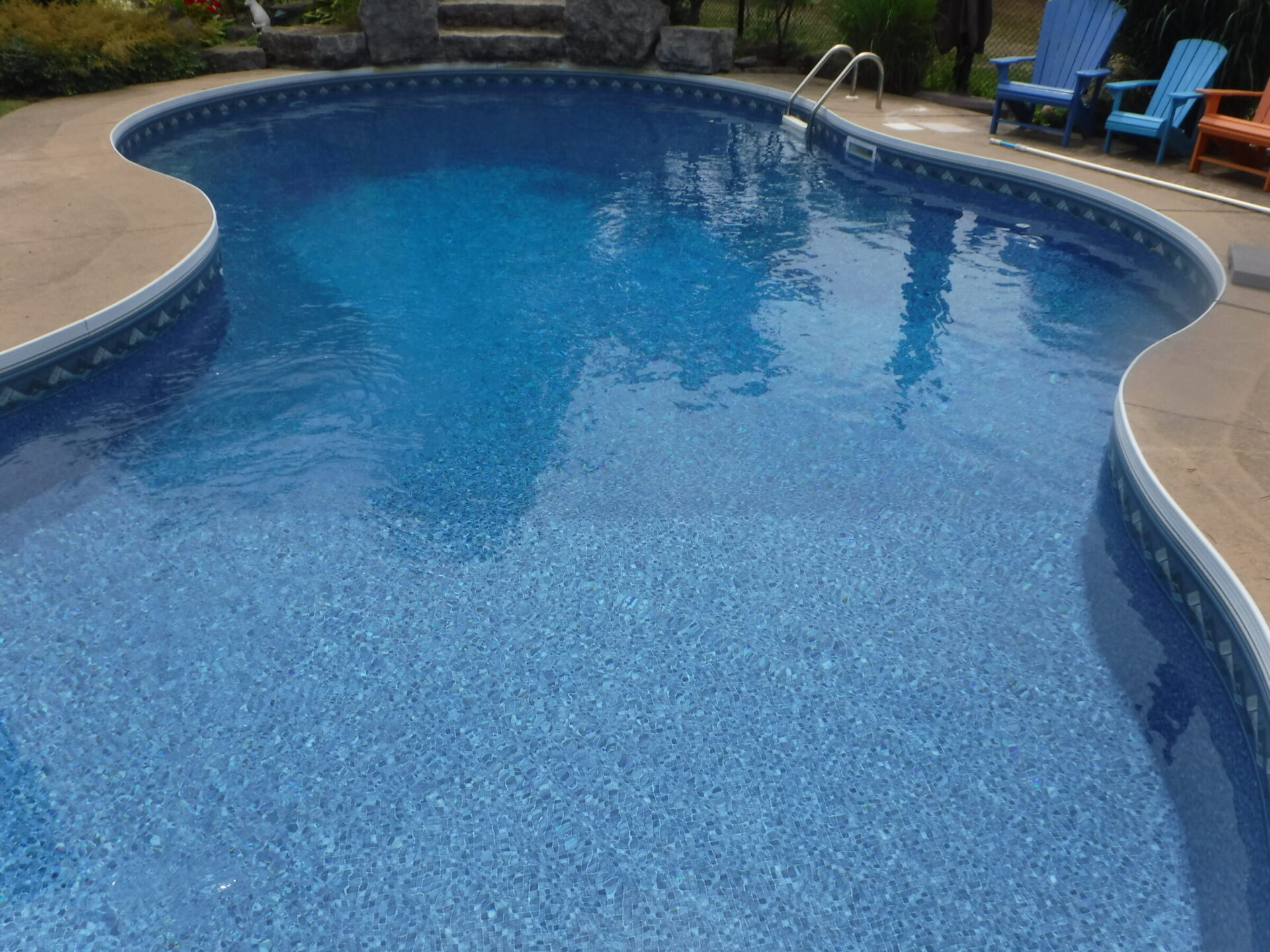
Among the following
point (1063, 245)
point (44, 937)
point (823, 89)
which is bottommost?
point (44, 937)

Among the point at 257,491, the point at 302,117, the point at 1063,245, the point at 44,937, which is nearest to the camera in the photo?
the point at 44,937

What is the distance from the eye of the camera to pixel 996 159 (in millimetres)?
6621

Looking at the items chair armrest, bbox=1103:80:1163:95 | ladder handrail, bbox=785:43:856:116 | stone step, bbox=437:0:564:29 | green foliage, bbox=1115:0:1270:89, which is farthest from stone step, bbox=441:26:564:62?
chair armrest, bbox=1103:80:1163:95

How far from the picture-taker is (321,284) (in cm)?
538

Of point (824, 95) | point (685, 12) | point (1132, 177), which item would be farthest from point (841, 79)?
point (685, 12)

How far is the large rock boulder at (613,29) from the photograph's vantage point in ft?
31.2

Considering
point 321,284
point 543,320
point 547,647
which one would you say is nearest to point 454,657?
point 547,647

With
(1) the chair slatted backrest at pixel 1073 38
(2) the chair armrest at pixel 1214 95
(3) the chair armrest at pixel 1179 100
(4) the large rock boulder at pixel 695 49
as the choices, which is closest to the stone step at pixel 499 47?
(4) the large rock boulder at pixel 695 49

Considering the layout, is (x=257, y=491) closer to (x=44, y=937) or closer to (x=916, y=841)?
(x=44, y=937)

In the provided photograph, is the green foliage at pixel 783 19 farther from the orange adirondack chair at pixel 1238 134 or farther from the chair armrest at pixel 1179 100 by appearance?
the orange adirondack chair at pixel 1238 134

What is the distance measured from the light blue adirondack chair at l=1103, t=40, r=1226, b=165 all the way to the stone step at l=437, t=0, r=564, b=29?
240 inches

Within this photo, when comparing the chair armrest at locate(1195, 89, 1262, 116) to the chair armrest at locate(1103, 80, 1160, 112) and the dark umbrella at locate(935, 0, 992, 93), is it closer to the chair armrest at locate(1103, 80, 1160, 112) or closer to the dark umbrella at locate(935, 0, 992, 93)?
the chair armrest at locate(1103, 80, 1160, 112)

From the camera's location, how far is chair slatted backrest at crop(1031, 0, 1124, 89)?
6.75 m

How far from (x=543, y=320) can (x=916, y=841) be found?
3.42m
